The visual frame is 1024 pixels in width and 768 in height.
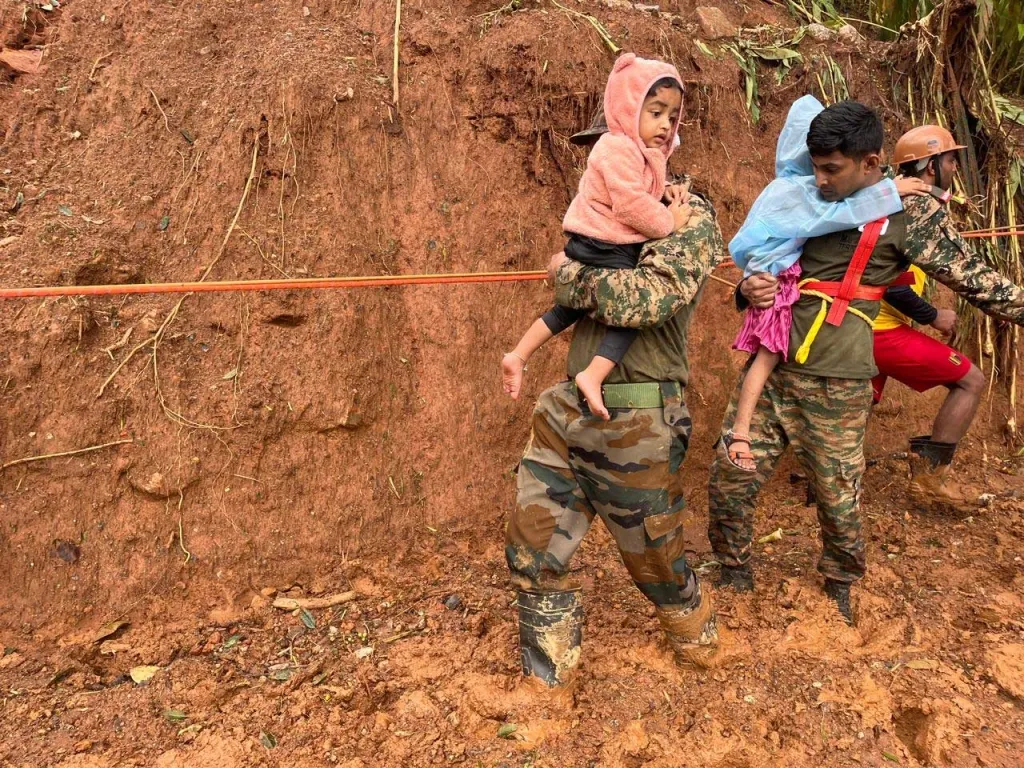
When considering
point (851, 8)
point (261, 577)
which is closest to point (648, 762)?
point (261, 577)

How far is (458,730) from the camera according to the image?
2.56 m

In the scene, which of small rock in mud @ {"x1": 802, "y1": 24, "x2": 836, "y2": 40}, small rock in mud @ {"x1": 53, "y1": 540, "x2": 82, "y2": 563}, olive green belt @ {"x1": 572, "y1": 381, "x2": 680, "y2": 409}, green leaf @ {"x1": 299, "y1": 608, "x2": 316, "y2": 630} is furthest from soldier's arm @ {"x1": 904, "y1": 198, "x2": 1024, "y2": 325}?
small rock in mud @ {"x1": 53, "y1": 540, "x2": 82, "y2": 563}

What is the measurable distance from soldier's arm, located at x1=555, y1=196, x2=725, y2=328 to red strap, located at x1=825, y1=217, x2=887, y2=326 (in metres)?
0.78

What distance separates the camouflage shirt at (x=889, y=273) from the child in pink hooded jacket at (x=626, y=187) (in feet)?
2.84

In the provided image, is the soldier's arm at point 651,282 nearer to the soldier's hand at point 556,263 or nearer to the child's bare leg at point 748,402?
the soldier's hand at point 556,263

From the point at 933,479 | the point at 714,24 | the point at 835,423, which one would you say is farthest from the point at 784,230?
the point at 714,24

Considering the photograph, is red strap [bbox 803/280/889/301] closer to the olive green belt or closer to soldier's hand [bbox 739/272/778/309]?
soldier's hand [bbox 739/272/778/309]

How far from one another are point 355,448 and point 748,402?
6.60ft

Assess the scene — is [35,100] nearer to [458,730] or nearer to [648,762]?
[458,730]

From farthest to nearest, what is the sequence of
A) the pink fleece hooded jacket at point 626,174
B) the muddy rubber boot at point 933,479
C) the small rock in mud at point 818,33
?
the small rock in mud at point 818,33 → the muddy rubber boot at point 933,479 → the pink fleece hooded jacket at point 626,174

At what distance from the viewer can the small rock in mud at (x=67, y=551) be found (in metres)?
3.18

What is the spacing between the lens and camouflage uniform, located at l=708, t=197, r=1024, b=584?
278 cm

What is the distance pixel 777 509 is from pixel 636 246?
2.56m

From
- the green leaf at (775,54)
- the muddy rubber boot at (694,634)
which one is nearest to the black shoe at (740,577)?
the muddy rubber boot at (694,634)
